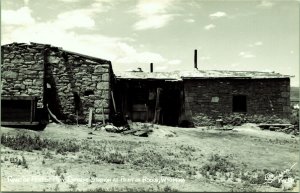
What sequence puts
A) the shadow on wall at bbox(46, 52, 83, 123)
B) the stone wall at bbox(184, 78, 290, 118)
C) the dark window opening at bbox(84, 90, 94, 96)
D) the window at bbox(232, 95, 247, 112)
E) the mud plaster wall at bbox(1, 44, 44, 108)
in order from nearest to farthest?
the mud plaster wall at bbox(1, 44, 44, 108) → the shadow on wall at bbox(46, 52, 83, 123) → the dark window opening at bbox(84, 90, 94, 96) → the stone wall at bbox(184, 78, 290, 118) → the window at bbox(232, 95, 247, 112)

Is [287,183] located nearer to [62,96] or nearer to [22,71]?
[62,96]

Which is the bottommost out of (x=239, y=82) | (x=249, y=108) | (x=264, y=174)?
(x=264, y=174)

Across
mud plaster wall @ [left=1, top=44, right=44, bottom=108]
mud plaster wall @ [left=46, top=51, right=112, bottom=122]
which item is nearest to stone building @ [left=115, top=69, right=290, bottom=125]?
mud plaster wall @ [left=46, top=51, right=112, bottom=122]

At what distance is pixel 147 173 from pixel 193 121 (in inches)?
455

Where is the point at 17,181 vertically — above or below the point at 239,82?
below

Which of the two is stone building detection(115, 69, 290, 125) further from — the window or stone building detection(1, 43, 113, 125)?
stone building detection(1, 43, 113, 125)

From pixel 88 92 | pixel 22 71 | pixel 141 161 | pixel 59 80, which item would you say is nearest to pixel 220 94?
pixel 88 92

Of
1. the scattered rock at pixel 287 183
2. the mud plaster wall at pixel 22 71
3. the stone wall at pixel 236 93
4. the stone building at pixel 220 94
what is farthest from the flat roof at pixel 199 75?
the scattered rock at pixel 287 183

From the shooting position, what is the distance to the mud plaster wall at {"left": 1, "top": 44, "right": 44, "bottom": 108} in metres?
15.6

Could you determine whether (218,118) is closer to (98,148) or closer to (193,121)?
(193,121)

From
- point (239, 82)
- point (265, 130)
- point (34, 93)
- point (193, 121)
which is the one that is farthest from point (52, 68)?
point (265, 130)

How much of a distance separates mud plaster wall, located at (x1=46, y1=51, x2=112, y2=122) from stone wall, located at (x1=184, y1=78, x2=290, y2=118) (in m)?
5.03

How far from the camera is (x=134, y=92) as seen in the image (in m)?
20.1

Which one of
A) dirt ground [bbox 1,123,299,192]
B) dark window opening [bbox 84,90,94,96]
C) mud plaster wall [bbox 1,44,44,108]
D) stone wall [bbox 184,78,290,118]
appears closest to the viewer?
dirt ground [bbox 1,123,299,192]
